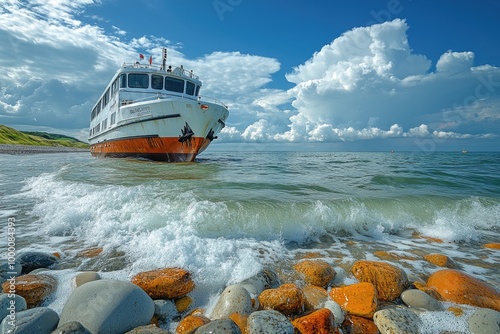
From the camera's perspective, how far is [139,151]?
20656 millimetres

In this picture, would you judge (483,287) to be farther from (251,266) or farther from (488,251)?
(251,266)

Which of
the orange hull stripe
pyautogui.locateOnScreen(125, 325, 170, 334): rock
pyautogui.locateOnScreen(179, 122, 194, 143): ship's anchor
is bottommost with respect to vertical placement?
pyautogui.locateOnScreen(125, 325, 170, 334): rock

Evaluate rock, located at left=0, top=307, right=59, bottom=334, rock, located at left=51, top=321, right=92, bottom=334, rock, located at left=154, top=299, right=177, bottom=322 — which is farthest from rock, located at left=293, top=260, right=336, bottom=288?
rock, located at left=0, top=307, right=59, bottom=334

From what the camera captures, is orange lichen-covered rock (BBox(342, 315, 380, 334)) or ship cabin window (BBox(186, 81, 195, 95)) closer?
orange lichen-covered rock (BBox(342, 315, 380, 334))

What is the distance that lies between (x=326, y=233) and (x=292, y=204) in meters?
1.44

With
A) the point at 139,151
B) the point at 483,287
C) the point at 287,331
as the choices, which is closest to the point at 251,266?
the point at 287,331

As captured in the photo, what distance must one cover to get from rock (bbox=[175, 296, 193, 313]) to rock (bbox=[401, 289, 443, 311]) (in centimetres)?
278

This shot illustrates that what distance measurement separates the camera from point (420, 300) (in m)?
3.15

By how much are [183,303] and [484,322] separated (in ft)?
11.1

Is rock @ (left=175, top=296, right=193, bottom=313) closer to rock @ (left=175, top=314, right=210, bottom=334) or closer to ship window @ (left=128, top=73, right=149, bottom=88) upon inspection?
rock @ (left=175, top=314, right=210, bottom=334)

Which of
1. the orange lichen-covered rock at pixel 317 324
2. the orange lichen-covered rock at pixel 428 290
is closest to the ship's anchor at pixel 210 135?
the orange lichen-covered rock at pixel 428 290

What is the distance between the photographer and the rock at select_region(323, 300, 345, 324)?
9.05 feet

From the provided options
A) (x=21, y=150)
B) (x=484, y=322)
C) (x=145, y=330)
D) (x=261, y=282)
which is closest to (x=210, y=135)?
(x=261, y=282)

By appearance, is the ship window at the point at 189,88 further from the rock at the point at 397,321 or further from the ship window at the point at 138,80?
the rock at the point at 397,321
